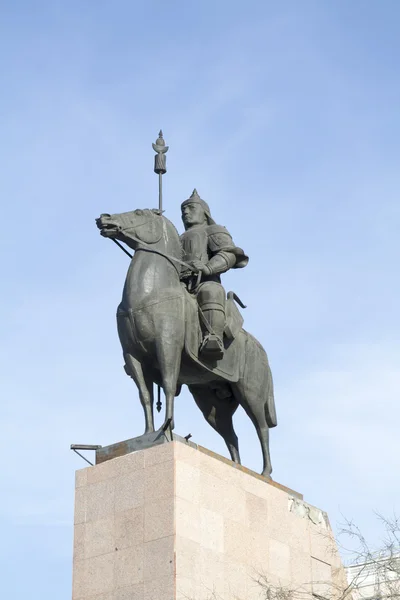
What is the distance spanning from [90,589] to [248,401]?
13.6ft

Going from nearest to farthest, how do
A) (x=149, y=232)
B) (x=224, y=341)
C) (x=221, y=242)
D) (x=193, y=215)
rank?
1. (x=149, y=232)
2. (x=224, y=341)
3. (x=221, y=242)
4. (x=193, y=215)

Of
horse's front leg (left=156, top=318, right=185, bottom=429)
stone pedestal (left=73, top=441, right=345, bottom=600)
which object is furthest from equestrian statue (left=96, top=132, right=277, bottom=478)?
stone pedestal (left=73, top=441, right=345, bottom=600)

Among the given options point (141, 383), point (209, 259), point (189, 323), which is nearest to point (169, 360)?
point (141, 383)

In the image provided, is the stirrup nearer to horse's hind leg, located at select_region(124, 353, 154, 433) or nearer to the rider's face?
horse's hind leg, located at select_region(124, 353, 154, 433)

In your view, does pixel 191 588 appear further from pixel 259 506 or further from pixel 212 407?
pixel 212 407

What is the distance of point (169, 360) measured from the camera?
16359 millimetres

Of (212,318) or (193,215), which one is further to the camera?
(193,215)

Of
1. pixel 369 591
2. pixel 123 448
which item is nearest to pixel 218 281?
pixel 123 448

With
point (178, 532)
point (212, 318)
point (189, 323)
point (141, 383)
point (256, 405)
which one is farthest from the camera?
point (256, 405)

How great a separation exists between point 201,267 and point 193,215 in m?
1.23

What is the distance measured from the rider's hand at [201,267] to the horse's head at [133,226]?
661mm

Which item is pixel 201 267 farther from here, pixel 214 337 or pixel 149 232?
pixel 214 337

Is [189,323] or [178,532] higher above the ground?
[189,323]

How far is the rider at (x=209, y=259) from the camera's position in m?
17.1
